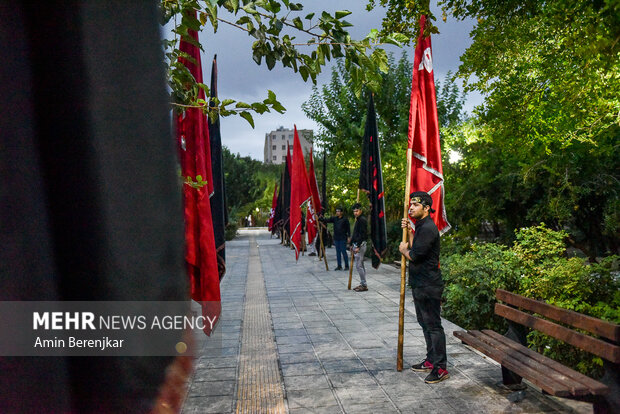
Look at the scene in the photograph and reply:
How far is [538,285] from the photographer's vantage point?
20.0 ft

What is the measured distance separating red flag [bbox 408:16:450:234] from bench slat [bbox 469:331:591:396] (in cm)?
127

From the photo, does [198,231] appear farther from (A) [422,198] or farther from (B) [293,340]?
(B) [293,340]

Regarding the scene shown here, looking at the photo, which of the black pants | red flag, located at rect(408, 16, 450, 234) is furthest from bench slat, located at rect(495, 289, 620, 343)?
red flag, located at rect(408, 16, 450, 234)

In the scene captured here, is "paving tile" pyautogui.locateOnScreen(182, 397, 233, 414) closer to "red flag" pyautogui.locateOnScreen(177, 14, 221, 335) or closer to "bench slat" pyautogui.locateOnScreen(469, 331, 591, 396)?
"red flag" pyautogui.locateOnScreen(177, 14, 221, 335)

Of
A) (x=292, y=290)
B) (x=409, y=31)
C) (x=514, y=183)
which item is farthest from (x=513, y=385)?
(x=514, y=183)

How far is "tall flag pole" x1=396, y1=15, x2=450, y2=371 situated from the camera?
5.36 meters

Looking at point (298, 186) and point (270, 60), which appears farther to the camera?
point (298, 186)

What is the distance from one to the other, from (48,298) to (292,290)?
980cm

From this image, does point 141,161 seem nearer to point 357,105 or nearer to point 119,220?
point 119,220

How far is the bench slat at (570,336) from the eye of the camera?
323 cm

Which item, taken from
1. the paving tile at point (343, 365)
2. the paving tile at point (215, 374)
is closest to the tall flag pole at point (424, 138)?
the paving tile at point (343, 365)

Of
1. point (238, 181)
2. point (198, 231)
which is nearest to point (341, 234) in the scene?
point (198, 231)

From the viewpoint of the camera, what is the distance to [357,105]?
22703 millimetres

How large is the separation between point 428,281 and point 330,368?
4.93 feet
